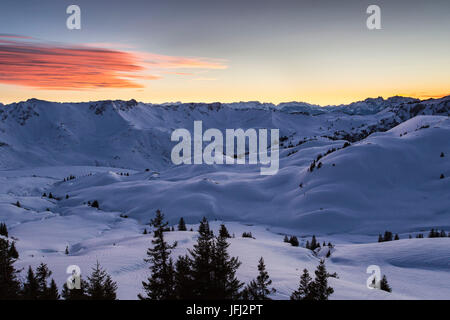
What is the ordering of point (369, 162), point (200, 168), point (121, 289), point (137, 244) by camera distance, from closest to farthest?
point (121, 289) < point (137, 244) < point (369, 162) < point (200, 168)

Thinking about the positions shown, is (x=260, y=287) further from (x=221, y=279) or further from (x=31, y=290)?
(x=31, y=290)

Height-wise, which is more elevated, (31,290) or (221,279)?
(221,279)

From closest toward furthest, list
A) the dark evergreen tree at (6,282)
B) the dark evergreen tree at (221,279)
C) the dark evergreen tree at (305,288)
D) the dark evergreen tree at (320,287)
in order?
the dark evergreen tree at (221,279), the dark evergreen tree at (320,287), the dark evergreen tree at (305,288), the dark evergreen tree at (6,282)

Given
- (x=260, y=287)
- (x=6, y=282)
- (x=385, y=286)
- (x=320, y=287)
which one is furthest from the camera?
(x=385, y=286)

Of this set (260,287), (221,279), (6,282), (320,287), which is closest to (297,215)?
(260,287)

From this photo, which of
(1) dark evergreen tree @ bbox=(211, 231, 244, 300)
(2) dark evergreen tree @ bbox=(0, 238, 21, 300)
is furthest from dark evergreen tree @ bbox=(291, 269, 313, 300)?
(2) dark evergreen tree @ bbox=(0, 238, 21, 300)

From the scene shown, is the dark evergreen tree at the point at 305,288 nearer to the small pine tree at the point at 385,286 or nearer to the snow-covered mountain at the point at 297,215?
the snow-covered mountain at the point at 297,215

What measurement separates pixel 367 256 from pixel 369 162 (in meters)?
49.8

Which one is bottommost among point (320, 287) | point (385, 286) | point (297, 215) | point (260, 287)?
point (385, 286)

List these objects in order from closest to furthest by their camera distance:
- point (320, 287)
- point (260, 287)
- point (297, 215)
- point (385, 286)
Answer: point (320, 287), point (260, 287), point (385, 286), point (297, 215)

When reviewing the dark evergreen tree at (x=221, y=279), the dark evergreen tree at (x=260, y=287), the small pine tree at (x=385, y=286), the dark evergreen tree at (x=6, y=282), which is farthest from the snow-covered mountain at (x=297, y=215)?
the dark evergreen tree at (x=6, y=282)
